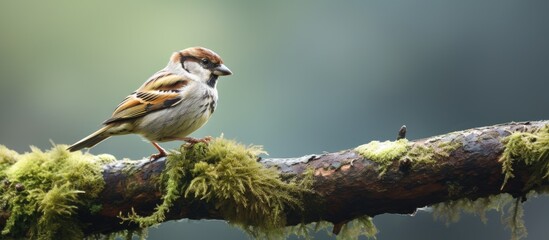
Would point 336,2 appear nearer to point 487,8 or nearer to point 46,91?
point 487,8

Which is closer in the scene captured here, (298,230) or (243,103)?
(298,230)

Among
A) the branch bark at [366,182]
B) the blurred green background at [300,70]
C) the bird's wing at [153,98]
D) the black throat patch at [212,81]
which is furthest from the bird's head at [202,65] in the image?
the blurred green background at [300,70]

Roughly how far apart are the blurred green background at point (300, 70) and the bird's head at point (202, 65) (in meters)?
4.40

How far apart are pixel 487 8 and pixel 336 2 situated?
2.47m

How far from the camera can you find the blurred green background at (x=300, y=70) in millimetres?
9344

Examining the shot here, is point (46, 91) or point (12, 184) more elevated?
point (46, 91)

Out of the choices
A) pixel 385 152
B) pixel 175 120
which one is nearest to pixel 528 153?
pixel 385 152

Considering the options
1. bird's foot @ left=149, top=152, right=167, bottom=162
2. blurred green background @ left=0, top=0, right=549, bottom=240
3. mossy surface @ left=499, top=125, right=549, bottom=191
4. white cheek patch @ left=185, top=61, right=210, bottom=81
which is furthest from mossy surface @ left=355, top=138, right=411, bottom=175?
blurred green background @ left=0, top=0, right=549, bottom=240

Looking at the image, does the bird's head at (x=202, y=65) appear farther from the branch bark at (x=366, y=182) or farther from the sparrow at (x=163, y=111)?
the branch bark at (x=366, y=182)

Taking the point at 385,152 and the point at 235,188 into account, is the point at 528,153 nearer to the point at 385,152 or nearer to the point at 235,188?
the point at 385,152

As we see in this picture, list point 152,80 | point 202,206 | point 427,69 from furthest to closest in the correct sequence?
1. point 427,69
2. point 152,80
3. point 202,206

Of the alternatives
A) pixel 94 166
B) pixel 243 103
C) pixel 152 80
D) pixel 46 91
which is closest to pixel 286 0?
pixel 243 103

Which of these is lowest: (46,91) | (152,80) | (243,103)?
(152,80)

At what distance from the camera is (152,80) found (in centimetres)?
473
